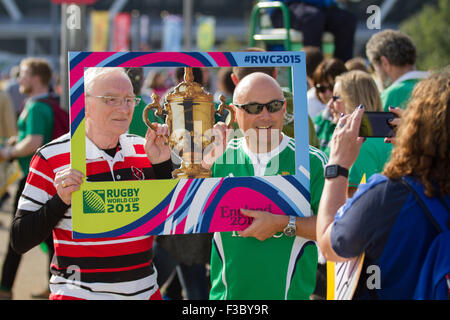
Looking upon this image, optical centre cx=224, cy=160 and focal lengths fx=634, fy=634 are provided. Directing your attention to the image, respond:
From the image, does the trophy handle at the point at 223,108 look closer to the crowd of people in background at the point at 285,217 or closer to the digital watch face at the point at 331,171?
the crowd of people in background at the point at 285,217

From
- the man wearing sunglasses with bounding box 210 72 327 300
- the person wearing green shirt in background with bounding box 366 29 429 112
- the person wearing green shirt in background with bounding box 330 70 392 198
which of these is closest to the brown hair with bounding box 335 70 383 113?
the person wearing green shirt in background with bounding box 330 70 392 198

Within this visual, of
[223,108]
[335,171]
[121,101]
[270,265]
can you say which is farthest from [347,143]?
[121,101]

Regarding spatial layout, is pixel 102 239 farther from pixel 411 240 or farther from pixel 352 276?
pixel 411 240

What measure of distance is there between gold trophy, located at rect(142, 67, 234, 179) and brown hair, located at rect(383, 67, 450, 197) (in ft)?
2.42

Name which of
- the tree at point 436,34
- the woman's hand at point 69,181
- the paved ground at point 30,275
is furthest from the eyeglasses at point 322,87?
the tree at point 436,34

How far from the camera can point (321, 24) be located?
5.80 metres

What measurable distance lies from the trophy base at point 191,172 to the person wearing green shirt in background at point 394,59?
2.37 m

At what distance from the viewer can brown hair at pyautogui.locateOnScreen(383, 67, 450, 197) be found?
1.79 m

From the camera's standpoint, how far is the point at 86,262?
2.40 metres

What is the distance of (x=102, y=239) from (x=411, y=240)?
1.15 meters

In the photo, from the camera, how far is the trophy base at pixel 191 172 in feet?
7.48

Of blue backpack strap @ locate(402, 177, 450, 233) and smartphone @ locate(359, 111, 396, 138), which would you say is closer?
blue backpack strap @ locate(402, 177, 450, 233)

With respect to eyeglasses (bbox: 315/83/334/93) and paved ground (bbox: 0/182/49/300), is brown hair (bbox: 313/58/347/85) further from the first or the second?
paved ground (bbox: 0/182/49/300)
